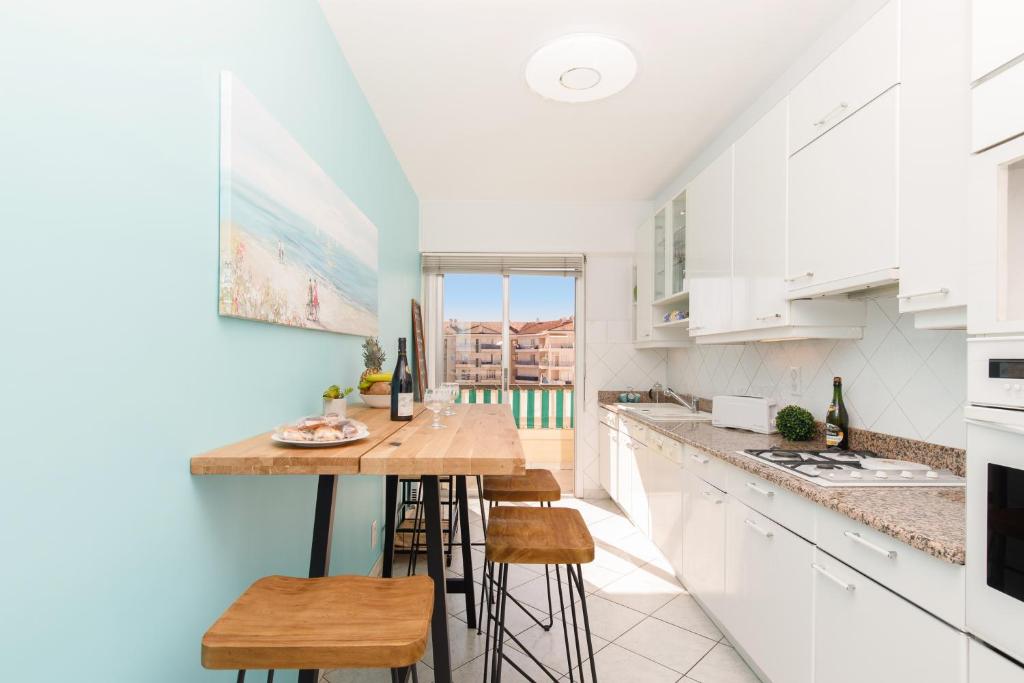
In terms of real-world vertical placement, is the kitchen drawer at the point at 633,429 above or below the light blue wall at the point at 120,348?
below

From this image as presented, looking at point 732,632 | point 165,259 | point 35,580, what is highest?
point 165,259

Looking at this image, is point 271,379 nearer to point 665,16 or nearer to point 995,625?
point 995,625

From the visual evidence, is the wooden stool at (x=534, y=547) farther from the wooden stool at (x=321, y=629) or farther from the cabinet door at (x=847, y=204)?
the cabinet door at (x=847, y=204)

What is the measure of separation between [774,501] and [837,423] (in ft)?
2.32

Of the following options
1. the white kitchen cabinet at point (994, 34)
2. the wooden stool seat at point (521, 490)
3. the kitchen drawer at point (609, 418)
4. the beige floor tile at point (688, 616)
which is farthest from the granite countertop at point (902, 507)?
the kitchen drawer at point (609, 418)

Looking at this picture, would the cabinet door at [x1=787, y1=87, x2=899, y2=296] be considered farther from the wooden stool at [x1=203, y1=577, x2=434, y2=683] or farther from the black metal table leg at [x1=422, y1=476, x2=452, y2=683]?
the wooden stool at [x1=203, y1=577, x2=434, y2=683]

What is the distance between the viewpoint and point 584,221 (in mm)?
4480

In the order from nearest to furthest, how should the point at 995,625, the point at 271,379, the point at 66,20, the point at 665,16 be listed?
1. the point at 66,20
2. the point at 995,625
3. the point at 271,379
4. the point at 665,16

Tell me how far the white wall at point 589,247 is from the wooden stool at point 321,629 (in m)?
3.54

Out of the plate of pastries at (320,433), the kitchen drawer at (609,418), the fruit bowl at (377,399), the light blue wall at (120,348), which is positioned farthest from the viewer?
the kitchen drawer at (609,418)

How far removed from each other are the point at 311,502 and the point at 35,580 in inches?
45.8

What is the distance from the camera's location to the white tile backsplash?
1.72 m

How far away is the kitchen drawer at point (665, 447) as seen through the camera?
2695mm

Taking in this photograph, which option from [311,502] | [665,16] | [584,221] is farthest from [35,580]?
[584,221]
